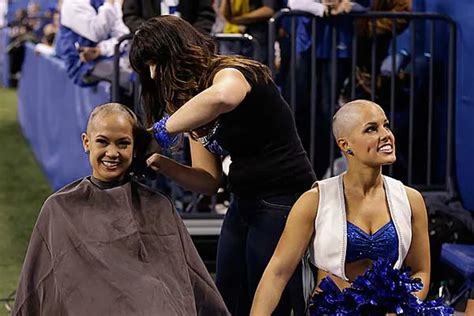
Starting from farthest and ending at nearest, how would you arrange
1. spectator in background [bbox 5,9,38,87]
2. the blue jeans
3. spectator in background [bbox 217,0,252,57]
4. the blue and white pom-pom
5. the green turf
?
spectator in background [bbox 5,9,38,87] → the green turf → spectator in background [bbox 217,0,252,57] → the blue jeans → the blue and white pom-pom

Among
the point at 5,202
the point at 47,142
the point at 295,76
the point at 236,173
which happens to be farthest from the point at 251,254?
the point at 47,142

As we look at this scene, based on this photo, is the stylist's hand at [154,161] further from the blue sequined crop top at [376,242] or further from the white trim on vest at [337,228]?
the blue sequined crop top at [376,242]

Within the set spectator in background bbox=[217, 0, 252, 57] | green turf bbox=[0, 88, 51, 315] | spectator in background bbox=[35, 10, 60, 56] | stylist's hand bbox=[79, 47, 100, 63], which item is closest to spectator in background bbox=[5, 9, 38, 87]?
spectator in background bbox=[35, 10, 60, 56]

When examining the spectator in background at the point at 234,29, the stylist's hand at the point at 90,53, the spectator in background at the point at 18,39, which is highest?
the spectator in background at the point at 234,29

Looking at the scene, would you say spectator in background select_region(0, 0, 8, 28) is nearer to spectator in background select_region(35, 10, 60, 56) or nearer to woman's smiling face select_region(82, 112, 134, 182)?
spectator in background select_region(35, 10, 60, 56)

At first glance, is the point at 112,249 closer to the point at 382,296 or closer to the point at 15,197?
the point at 382,296

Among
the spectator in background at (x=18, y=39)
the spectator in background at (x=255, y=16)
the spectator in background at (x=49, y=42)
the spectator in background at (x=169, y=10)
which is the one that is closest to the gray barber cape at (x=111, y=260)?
the spectator in background at (x=169, y=10)

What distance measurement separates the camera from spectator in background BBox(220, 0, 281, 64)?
24.3 feet

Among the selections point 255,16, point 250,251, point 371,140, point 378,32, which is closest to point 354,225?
point 371,140

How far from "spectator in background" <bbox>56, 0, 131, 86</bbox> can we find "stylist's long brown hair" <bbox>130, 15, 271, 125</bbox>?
3.71m

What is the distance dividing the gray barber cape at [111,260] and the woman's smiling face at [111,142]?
8 centimetres

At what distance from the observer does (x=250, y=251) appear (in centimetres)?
394

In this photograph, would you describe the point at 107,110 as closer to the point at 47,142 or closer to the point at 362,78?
the point at 362,78

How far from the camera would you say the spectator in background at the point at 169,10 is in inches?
271
